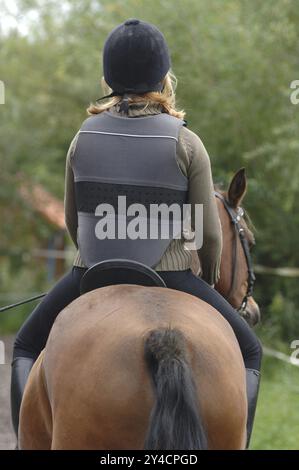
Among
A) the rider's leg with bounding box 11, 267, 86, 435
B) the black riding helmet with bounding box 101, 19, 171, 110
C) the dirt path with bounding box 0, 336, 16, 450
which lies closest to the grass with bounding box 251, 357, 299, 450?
the dirt path with bounding box 0, 336, 16, 450

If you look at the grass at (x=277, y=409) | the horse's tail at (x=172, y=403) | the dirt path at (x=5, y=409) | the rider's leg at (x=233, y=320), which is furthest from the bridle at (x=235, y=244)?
the dirt path at (x=5, y=409)

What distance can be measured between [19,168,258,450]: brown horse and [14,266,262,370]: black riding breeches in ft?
0.99

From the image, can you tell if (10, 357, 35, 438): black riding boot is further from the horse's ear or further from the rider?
the horse's ear

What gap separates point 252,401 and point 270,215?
9356 millimetres

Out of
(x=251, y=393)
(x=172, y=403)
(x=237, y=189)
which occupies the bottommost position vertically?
(x=251, y=393)

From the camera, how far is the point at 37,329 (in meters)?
3.91

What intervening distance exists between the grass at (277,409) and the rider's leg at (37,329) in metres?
4.04

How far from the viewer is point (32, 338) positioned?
3936 mm

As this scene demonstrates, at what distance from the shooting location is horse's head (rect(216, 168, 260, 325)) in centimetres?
472

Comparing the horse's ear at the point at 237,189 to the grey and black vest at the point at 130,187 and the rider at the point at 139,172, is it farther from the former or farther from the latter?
the grey and black vest at the point at 130,187

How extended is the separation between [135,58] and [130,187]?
59cm

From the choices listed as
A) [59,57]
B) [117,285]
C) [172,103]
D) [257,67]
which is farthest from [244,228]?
[59,57]

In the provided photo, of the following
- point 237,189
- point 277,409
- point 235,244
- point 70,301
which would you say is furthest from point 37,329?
point 277,409

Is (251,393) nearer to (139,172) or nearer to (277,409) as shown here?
(139,172)
